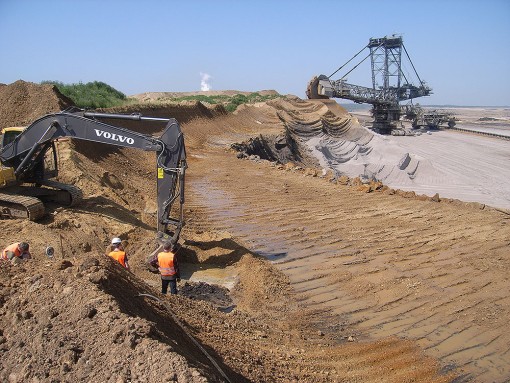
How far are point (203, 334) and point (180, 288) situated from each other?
295 centimetres

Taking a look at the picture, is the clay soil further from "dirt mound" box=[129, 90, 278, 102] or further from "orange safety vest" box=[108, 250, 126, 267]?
"dirt mound" box=[129, 90, 278, 102]

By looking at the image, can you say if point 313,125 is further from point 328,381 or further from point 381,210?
point 328,381

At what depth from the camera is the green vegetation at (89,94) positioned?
81.7ft

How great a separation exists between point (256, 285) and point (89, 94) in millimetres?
21854

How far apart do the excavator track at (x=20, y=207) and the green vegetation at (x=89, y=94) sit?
14.3 metres

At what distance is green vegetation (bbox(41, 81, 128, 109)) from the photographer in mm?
24891

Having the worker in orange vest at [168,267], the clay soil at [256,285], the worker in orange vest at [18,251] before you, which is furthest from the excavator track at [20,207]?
the worker in orange vest at [168,267]

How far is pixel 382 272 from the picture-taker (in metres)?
10.5

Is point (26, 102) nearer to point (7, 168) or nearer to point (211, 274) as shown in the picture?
point (7, 168)

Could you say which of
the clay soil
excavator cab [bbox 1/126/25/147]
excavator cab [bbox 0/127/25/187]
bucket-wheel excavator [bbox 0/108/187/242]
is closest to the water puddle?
the clay soil

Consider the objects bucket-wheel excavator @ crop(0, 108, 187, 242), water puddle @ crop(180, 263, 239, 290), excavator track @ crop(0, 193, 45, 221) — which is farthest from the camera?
excavator track @ crop(0, 193, 45, 221)

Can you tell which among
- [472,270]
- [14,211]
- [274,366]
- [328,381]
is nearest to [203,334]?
[274,366]

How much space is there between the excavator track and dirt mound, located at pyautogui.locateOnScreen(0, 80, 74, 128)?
300 inches

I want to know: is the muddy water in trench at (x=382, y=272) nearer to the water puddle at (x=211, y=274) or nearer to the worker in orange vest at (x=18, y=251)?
the water puddle at (x=211, y=274)
